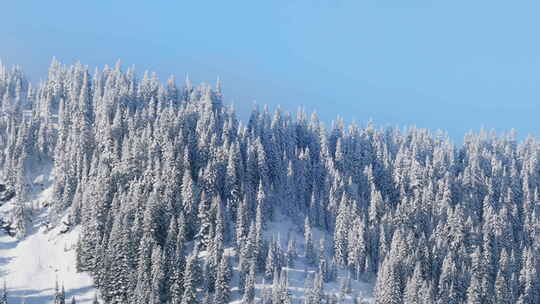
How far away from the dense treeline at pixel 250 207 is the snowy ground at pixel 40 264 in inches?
131

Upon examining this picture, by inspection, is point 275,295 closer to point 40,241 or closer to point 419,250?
point 419,250

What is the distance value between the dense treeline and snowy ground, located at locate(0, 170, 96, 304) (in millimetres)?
3335

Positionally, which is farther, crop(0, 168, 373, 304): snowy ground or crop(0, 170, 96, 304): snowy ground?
crop(0, 170, 96, 304): snowy ground

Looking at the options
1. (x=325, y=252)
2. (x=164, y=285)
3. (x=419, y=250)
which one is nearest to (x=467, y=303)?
(x=419, y=250)

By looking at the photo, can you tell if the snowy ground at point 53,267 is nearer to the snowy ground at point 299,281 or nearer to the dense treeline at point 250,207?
the snowy ground at point 299,281

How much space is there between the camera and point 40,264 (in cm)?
14962

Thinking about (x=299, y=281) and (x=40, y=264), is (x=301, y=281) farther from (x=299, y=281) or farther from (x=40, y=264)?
(x=40, y=264)

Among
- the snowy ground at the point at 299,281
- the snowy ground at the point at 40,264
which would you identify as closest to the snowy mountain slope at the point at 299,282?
the snowy ground at the point at 299,281

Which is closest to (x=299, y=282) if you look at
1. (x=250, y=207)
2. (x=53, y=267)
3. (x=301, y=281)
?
(x=301, y=281)

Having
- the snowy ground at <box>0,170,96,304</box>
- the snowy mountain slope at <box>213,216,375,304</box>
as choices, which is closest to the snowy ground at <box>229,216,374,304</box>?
the snowy mountain slope at <box>213,216,375,304</box>

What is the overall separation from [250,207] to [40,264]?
4781 centimetres

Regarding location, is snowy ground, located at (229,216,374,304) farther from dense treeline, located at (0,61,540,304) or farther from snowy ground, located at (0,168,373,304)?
dense treeline, located at (0,61,540,304)

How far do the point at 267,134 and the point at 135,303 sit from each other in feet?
247

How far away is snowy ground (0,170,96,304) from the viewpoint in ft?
453
